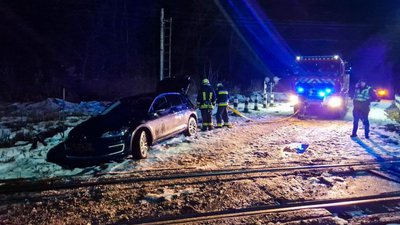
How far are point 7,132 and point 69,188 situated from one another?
646cm

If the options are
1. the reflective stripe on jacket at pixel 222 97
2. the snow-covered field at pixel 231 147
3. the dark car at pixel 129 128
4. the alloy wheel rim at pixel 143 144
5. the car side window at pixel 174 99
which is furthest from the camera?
the reflective stripe on jacket at pixel 222 97

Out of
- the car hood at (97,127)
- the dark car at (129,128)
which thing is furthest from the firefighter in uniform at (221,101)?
the car hood at (97,127)

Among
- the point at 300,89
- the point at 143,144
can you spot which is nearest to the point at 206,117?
the point at 143,144

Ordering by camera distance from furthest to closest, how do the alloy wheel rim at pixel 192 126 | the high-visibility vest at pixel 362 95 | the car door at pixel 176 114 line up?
1. the alloy wheel rim at pixel 192 126
2. the high-visibility vest at pixel 362 95
3. the car door at pixel 176 114

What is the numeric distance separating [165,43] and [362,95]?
9.51 m

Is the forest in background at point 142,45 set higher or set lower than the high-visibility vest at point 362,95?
higher

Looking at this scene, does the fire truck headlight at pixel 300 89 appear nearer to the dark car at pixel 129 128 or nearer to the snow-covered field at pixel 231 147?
the snow-covered field at pixel 231 147

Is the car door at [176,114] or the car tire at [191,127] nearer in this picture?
the car door at [176,114]

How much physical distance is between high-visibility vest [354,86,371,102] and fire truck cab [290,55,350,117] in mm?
3928

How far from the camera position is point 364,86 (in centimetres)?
1075

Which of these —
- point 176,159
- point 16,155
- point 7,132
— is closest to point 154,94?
point 176,159

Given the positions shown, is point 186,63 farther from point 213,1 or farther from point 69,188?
point 69,188

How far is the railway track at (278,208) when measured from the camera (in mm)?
4941

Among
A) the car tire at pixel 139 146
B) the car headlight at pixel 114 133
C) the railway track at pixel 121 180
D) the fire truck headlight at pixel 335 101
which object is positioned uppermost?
the fire truck headlight at pixel 335 101
